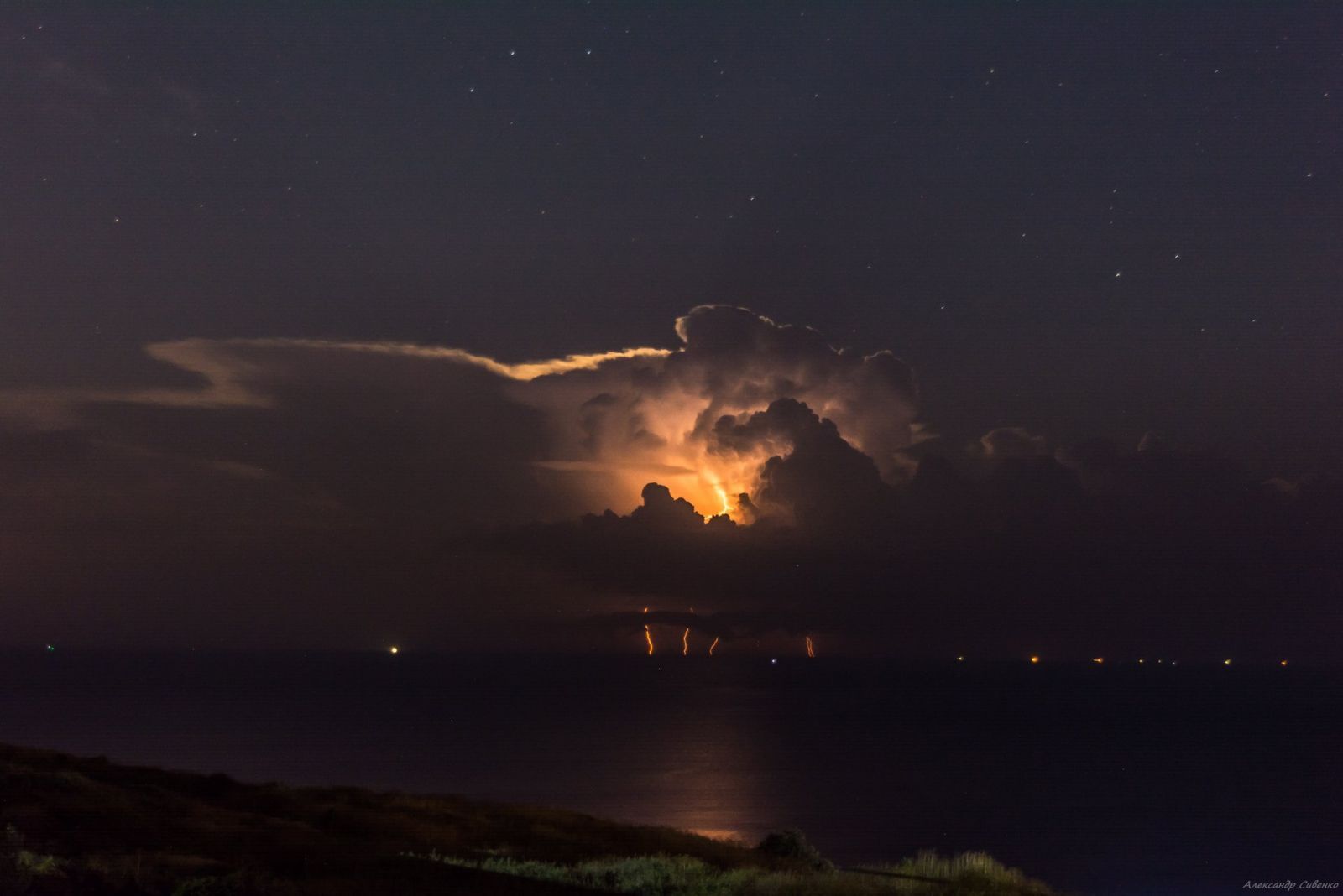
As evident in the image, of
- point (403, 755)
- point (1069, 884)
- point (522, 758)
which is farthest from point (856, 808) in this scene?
point (403, 755)

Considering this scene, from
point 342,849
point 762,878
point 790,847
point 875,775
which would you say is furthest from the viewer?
point 875,775

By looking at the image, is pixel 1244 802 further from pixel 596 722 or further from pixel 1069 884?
pixel 596 722

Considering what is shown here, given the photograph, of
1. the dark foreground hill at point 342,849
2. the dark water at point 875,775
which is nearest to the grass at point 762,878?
the dark foreground hill at point 342,849

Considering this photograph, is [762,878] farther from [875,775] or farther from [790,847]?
[875,775]

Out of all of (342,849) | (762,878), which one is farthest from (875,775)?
(762,878)

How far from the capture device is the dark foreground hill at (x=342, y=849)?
57.2 feet

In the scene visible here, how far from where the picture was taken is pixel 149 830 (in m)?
25.2

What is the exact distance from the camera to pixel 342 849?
24234 mm

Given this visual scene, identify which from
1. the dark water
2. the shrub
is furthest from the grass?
the dark water

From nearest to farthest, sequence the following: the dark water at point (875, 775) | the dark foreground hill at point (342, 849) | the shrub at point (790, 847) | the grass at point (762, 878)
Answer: the dark foreground hill at point (342, 849)
the grass at point (762, 878)
the shrub at point (790, 847)
the dark water at point (875, 775)

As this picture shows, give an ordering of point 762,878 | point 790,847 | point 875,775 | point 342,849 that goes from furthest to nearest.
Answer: point 875,775, point 790,847, point 342,849, point 762,878

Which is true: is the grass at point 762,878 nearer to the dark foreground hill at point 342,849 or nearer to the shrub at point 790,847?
the dark foreground hill at point 342,849

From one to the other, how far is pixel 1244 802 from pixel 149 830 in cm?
11755

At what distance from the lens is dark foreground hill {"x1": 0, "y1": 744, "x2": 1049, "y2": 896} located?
17422mm
